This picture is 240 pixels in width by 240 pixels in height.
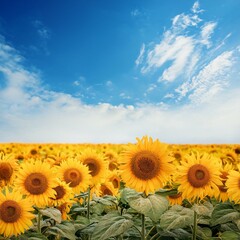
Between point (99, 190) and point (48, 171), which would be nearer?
point (48, 171)

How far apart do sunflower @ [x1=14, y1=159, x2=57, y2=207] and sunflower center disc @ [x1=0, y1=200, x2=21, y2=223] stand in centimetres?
55

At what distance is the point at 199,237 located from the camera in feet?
14.1

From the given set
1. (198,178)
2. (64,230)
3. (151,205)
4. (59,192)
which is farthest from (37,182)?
(198,178)

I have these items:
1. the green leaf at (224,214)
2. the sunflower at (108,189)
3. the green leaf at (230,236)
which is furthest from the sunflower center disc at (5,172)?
the green leaf at (230,236)

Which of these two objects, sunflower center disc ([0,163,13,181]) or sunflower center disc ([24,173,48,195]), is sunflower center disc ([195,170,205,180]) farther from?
sunflower center disc ([0,163,13,181])

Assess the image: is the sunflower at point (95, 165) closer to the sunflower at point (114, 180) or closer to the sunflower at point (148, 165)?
the sunflower at point (114, 180)

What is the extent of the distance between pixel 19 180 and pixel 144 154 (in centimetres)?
167

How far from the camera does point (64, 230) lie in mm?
4309

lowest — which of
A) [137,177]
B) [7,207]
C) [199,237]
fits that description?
[199,237]

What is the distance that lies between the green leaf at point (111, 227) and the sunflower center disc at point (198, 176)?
0.83 metres

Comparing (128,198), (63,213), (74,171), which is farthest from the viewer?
(74,171)

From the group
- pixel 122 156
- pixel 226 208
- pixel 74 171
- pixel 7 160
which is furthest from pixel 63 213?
pixel 226 208

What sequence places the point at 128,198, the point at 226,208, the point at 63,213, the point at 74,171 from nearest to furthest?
1. the point at 128,198
2. the point at 226,208
3. the point at 63,213
4. the point at 74,171

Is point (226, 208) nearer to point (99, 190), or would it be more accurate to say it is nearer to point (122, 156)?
point (122, 156)
